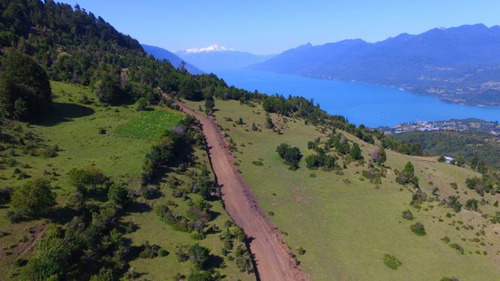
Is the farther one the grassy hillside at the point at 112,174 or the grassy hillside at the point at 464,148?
the grassy hillside at the point at 464,148

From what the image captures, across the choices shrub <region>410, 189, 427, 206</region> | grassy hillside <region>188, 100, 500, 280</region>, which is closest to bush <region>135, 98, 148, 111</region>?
grassy hillside <region>188, 100, 500, 280</region>

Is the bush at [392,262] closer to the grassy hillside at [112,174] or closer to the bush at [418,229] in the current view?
the bush at [418,229]

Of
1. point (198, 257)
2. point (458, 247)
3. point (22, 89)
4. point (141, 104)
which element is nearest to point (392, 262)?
point (458, 247)

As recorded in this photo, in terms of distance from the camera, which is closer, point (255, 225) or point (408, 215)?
point (255, 225)

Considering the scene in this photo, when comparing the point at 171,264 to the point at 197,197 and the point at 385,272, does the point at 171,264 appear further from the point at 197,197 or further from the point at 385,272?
the point at 385,272

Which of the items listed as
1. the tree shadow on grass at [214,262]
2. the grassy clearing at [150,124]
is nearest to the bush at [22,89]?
the grassy clearing at [150,124]

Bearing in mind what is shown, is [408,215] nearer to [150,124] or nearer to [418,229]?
[418,229]
